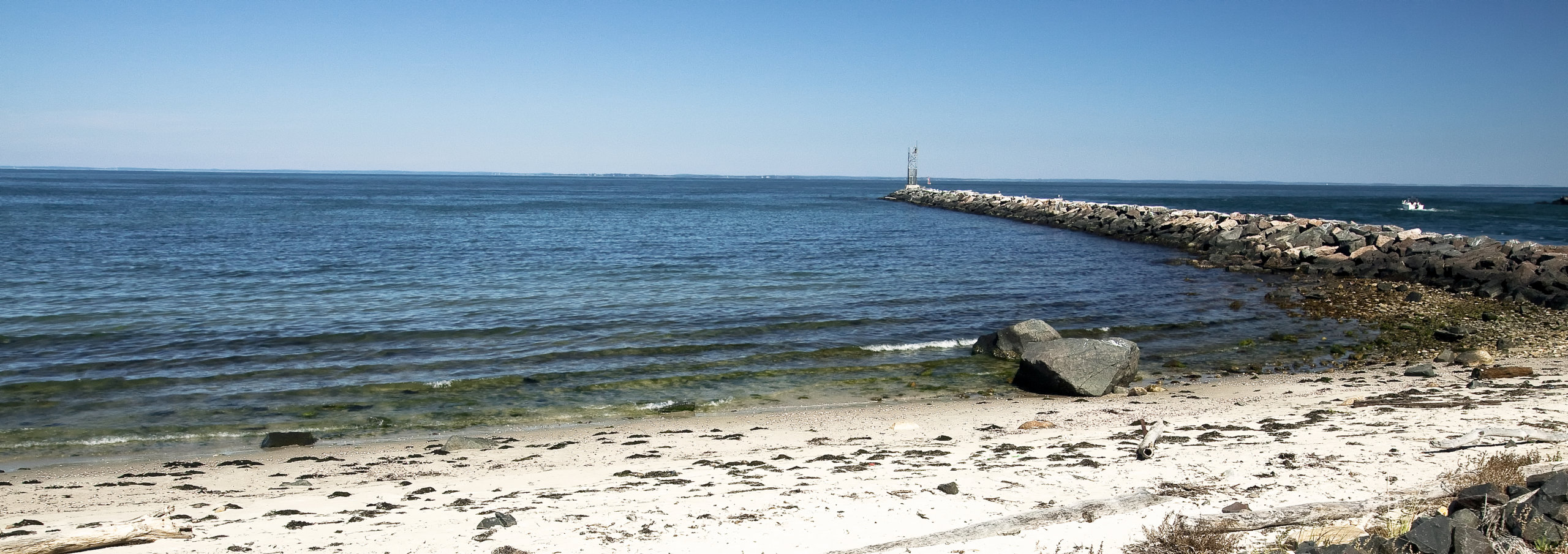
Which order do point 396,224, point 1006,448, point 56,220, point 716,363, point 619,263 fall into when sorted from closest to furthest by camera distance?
point 1006,448
point 716,363
point 619,263
point 56,220
point 396,224

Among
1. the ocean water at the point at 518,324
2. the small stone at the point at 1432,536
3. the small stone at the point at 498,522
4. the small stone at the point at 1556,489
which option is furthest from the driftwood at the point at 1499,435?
the small stone at the point at 498,522

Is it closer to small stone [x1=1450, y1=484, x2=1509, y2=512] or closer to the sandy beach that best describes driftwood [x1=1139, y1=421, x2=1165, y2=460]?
the sandy beach

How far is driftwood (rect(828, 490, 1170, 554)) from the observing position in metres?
6.21

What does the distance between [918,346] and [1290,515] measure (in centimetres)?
1071

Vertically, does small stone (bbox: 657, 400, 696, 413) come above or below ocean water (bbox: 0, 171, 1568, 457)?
below

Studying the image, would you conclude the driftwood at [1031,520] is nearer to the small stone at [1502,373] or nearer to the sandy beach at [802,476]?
the sandy beach at [802,476]

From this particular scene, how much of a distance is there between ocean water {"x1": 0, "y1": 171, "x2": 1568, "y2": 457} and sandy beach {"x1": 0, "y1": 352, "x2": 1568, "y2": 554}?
1.73 metres

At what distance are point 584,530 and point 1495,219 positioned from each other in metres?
70.8

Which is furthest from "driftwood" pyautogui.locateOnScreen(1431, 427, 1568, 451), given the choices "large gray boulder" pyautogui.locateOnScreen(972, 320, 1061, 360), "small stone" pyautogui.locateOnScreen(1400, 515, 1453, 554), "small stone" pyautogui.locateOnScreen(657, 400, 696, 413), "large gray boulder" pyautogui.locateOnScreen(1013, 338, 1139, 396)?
"small stone" pyautogui.locateOnScreen(657, 400, 696, 413)

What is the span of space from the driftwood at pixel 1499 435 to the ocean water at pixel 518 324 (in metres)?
6.33

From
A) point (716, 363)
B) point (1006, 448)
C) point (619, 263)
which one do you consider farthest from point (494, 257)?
point (1006, 448)

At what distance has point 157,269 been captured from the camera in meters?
27.5

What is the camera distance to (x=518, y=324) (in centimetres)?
1873

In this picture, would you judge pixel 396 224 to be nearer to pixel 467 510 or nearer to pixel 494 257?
pixel 494 257
